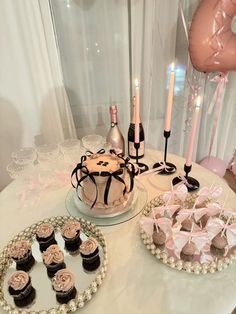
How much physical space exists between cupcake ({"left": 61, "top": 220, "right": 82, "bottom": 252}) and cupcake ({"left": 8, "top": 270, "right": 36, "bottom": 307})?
141 millimetres

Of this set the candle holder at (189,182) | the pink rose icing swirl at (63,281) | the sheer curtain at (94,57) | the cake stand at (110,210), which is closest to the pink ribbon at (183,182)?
the candle holder at (189,182)

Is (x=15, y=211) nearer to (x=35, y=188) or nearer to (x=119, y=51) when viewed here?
(x=35, y=188)

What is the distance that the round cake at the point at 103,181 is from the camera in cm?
79

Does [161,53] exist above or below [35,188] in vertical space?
above

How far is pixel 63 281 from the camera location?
1.95 ft

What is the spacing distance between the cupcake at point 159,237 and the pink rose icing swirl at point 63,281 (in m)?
0.24

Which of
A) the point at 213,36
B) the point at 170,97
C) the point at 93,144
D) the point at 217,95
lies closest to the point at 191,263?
the point at 170,97

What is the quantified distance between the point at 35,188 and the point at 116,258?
0.45 meters

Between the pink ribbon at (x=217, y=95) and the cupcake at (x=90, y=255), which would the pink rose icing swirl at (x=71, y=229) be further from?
the pink ribbon at (x=217, y=95)

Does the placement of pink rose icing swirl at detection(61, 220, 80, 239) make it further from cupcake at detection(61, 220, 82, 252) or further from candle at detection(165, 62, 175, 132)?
candle at detection(165, 62, 175, 132)

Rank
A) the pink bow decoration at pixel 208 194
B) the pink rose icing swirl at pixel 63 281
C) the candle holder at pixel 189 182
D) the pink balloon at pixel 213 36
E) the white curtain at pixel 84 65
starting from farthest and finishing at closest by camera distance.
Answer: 1. the white curtain at pixel 84 65
2. the pink balloon at pixel 213 36
3. the candle holder at pixel 189 182
4. the pink bow decoration at pixel 208 194
5. the pink rose icing swirl at pixel 63 281

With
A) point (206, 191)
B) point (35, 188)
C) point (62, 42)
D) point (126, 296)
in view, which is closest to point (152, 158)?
point (206, 191)

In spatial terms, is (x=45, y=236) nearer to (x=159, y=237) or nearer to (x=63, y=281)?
(x=63, y=281)

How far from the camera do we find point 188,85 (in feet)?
5.19
